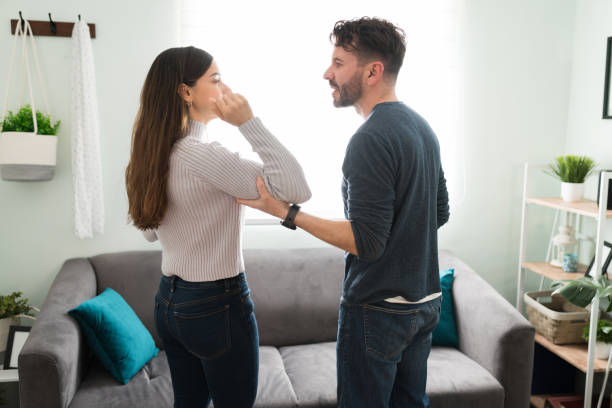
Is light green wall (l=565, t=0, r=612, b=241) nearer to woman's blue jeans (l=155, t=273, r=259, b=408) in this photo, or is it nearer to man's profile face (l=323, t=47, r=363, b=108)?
man's profile face (l=323, t=47, r=363, b=108)

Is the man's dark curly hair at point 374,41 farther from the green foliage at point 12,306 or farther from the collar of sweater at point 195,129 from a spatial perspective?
the green foliage at point 12,306

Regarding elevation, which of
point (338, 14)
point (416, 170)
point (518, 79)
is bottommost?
point (416, 170)

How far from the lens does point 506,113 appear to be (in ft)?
9.32

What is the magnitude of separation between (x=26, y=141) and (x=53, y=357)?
1000 mm

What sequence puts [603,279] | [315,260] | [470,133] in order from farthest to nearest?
1. [470,133]
2. [315,260]
3. [603,279]

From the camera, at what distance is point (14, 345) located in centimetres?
222

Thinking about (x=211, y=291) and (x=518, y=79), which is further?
(x=518, y=79)

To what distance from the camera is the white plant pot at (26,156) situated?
2.19 meters

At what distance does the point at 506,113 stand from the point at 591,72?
0.46 metres

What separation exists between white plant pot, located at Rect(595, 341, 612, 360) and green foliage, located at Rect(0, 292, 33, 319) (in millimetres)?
2557

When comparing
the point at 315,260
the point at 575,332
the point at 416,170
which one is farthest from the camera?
the point at 315,260

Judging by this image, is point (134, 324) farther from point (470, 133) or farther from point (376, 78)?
point (470, 133)

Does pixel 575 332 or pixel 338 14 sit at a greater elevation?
pixel 338 14

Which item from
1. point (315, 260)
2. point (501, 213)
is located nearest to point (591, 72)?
point (501, 213)
